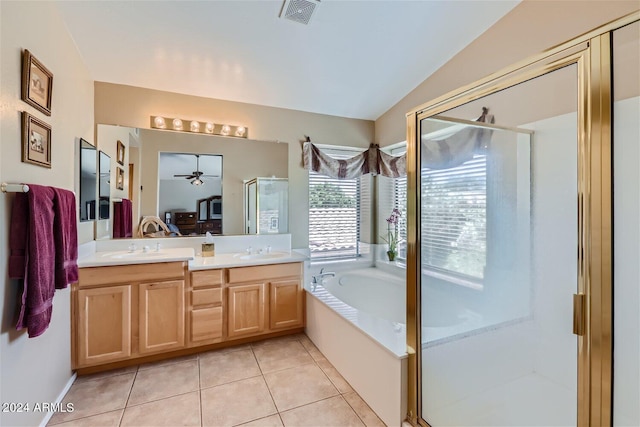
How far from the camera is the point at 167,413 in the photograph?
70.4 inches

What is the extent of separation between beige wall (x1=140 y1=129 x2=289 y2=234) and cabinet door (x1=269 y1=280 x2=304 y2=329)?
760 mm

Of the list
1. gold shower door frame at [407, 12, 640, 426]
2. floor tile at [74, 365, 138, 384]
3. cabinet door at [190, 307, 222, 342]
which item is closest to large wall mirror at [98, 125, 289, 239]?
cabinet door at [190, 307, 222, 342]

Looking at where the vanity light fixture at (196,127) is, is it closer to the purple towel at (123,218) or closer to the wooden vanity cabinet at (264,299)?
the purple towel at (123,218)

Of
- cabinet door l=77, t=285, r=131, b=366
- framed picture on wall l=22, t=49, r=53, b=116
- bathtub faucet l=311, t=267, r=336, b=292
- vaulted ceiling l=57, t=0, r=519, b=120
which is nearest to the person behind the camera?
framed picture on wall l=22, t=49, r=53, b=116

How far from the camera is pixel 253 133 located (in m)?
3.09

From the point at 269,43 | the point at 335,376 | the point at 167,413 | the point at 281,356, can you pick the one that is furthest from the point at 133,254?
the point at 269,43

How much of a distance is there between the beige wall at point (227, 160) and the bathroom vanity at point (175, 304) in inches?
18.7

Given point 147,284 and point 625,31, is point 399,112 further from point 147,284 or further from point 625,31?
point 147,284

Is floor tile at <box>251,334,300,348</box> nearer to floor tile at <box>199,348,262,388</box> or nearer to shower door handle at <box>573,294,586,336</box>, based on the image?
floor tile at <box>199,348,262,388</box>

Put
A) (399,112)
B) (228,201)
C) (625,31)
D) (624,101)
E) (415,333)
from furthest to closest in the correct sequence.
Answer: (399,112)
(228,201)
(415,333)
(624,101)
(625,31)

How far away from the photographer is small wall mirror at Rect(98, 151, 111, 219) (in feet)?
8.13

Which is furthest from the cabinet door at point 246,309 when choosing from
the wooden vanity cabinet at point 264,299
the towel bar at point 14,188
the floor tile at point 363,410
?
the towel bar at point 14,188

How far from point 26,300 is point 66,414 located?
90cm

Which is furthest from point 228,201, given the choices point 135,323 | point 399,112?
point 399,112
